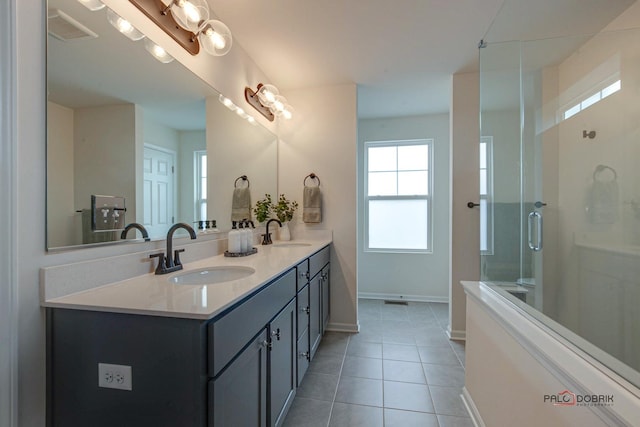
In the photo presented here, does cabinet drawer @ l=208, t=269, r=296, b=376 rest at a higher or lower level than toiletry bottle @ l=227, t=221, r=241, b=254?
lower

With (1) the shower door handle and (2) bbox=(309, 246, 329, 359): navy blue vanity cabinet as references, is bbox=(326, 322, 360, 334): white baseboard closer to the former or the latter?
(2) bbox=(309, 246, 329, 359): navy blue vanity cabinet

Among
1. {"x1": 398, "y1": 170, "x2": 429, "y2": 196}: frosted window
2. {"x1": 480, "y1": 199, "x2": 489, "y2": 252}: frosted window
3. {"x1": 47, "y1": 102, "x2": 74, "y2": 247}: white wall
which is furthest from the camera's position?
{"x1": 398, "y1": 170, "x2": 429, "y2": 196}: frosted window

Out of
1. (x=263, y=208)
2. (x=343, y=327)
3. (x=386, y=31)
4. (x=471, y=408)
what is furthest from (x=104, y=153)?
(x=343, y=327)

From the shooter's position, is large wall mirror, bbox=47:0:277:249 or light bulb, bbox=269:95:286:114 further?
Answer: light bulb, bbox=269:95:286:114

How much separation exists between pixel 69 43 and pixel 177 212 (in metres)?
0.82

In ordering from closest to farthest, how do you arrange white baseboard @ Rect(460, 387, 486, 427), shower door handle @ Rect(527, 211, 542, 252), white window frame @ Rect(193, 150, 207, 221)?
white baseboard @ Rect(460, 387, 486, 427) < white window frame @ Rect(193, 150, 207, 221) < shower door handle @ Rect(527, 211, 542, 252)

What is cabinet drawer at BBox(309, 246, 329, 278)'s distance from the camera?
202cm

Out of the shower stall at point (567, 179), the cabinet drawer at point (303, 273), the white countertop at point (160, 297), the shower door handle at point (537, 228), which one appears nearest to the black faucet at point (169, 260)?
the white countertop at point (160, 297)

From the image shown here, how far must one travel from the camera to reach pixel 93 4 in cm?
105

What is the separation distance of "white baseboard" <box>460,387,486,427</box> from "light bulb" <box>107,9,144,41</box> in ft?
8.29

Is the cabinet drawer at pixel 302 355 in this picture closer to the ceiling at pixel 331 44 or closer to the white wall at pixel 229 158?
the white wall at pixel 229 158

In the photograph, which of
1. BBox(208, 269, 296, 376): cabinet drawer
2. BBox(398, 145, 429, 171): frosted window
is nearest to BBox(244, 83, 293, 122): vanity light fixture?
BBox(208, 269, 296, 376): cabinet drawer

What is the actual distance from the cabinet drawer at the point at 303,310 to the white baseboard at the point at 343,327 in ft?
3.16

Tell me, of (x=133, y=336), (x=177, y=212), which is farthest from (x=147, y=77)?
(x=133, y=336)
